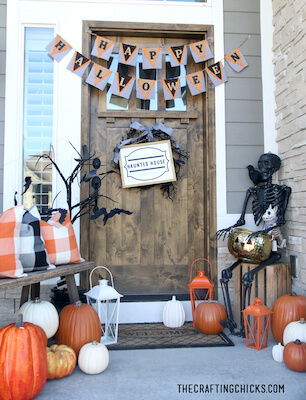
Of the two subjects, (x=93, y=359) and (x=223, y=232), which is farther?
(x=223, y=232)

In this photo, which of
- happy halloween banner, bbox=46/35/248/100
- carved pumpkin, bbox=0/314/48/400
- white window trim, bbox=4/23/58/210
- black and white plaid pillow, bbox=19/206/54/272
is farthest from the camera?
happy halloween banner, bbox=46/35/248/100

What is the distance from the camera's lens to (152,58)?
318 cm

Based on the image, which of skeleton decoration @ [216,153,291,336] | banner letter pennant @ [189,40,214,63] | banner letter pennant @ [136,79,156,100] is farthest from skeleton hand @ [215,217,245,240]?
banner letter pennant @ [189,40,214,63]

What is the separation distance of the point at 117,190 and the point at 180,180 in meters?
0.56

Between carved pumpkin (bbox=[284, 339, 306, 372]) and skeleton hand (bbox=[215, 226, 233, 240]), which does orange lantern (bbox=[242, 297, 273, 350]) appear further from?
skeleton hand (bbox=[215, 226, 233, 240])

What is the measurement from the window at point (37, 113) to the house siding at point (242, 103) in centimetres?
153

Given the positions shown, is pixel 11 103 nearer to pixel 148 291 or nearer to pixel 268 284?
pixel 148 291

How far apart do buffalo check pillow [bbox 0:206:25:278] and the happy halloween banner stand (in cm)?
153

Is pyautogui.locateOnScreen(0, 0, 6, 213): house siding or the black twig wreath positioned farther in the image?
the black twig wreath

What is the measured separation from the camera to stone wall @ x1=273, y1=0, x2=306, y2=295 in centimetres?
271

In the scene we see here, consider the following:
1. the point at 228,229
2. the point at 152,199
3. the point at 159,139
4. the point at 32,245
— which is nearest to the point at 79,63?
the point at 159,139

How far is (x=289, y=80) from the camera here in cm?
295

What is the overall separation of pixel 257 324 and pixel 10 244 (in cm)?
163

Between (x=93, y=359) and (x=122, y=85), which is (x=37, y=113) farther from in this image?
(x=93, y=359)
